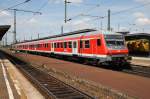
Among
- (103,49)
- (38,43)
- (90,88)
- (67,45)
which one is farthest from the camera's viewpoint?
(38,43)

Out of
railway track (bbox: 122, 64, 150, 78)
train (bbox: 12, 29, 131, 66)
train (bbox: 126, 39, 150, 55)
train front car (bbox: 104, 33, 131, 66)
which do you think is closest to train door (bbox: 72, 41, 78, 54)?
train (bbox: 12, 29, 131, 66)

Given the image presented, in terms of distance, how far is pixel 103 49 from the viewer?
77.5 feet

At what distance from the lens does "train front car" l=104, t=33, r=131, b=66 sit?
76.0ft

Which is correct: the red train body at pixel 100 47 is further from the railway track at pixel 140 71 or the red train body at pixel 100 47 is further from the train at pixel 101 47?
the railway track at pixel 140 71

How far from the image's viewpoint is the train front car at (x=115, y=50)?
23172mm

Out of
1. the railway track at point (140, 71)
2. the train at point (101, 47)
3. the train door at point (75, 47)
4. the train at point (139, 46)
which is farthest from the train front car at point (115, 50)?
the train at point (139, 46)

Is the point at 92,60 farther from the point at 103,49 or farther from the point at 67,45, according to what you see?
the point at 67,45

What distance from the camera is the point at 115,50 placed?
2366cm

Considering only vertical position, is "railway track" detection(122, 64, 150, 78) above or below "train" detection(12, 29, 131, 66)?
below

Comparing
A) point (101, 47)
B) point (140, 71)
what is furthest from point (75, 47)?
point (140, 71)

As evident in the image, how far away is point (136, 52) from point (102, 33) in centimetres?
2287

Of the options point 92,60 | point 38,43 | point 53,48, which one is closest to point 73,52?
point 92,60

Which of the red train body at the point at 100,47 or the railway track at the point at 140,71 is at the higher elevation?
the red train body at the point at 100,47

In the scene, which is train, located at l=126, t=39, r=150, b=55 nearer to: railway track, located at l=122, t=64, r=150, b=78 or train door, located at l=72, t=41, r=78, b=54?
train door, located at l=72, t=41, r=78, b=54
